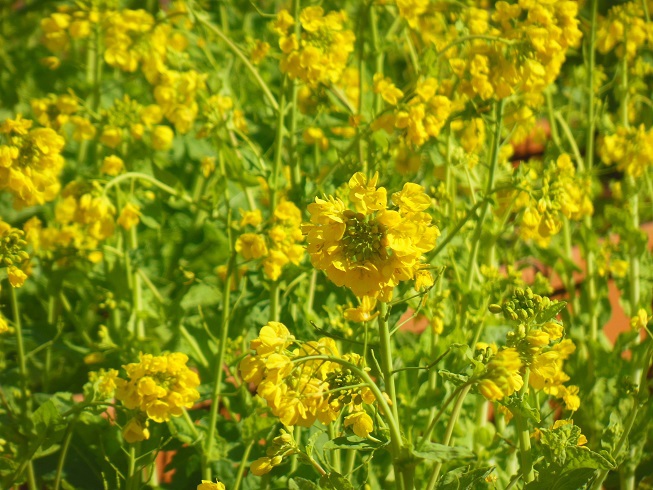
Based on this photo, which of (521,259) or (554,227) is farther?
(521,259)

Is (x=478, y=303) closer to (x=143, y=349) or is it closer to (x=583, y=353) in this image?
(x=583, y=353)

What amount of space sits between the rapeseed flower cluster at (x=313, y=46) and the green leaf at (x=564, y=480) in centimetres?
98

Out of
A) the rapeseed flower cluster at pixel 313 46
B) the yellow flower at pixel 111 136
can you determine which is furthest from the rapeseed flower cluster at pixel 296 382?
the yellow flower at pixel 111 136

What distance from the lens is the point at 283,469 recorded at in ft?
5.94

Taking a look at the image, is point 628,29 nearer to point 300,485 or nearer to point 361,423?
point 361,423

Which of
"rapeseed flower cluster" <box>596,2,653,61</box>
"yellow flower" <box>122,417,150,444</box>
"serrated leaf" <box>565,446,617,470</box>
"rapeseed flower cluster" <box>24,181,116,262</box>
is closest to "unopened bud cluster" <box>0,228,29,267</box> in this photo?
"rapeseed flower cluster" <box>24,181,116,262</box>

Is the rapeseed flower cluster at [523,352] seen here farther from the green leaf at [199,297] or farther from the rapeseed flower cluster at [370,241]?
the green leaf at [199,297]

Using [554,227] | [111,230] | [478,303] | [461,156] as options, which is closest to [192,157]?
[111,230]

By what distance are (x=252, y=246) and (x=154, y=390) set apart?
41 centimetres

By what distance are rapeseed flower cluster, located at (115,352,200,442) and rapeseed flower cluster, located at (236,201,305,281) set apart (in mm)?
315

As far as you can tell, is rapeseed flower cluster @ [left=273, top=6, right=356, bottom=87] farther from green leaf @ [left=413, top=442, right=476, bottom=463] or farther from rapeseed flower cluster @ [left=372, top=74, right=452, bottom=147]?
green leaf @ [left=413, top=442, right=476, bottom=463]

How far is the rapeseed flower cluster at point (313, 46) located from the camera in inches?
70.6

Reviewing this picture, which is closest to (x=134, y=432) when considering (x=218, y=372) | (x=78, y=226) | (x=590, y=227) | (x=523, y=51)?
(x=218, y=372)

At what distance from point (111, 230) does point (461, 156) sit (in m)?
0.87
